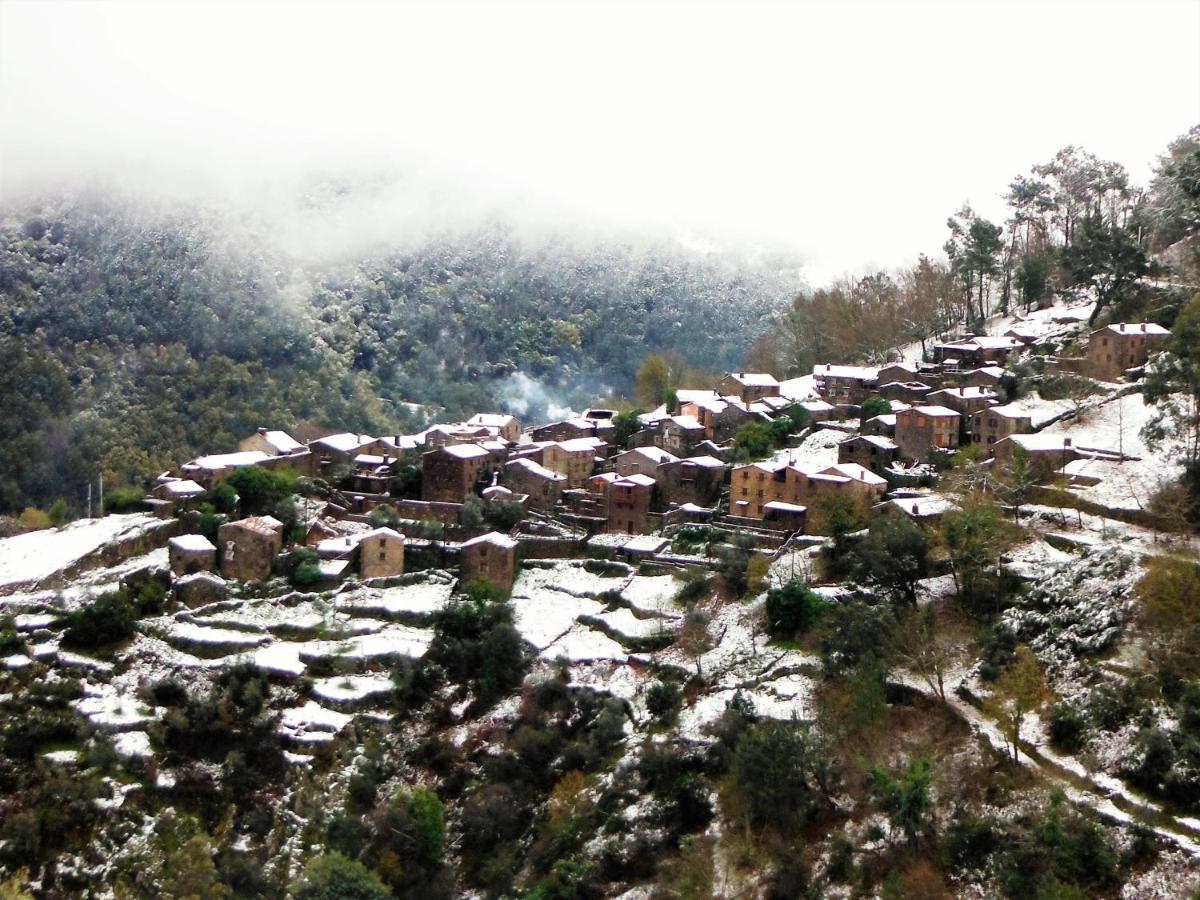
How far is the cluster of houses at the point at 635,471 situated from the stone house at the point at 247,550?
0.05 metres

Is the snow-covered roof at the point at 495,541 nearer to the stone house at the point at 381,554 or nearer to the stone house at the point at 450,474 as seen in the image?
the stone house at the point at 381,554

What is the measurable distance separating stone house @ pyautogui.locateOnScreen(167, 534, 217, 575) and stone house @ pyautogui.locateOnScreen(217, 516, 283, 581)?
1.63 feet

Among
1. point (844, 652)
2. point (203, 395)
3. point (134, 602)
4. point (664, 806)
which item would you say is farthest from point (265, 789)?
point (203, 395)

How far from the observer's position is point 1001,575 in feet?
121

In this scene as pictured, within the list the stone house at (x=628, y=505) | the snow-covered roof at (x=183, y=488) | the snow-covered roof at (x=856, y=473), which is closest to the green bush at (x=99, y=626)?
the snow-covered roof at (x=183, y=488)

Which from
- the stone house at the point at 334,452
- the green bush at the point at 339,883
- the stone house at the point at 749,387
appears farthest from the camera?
the stone house at the point at 749,387

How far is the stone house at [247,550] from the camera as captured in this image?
146ft

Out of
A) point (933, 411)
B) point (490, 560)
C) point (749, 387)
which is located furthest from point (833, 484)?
point (749, 387)

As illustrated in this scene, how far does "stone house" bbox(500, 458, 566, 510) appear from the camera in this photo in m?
48.3

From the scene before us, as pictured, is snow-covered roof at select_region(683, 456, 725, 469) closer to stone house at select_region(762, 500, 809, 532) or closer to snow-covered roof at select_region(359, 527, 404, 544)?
stone house at select_region(762, 500, 809, 532)

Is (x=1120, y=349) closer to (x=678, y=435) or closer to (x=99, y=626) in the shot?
(x=678, y=435)

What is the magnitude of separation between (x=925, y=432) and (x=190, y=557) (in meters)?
25.6

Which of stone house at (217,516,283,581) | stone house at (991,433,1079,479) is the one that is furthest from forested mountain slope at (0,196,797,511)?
stone house at (991,433,1079,479)

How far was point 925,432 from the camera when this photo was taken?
47.1m
